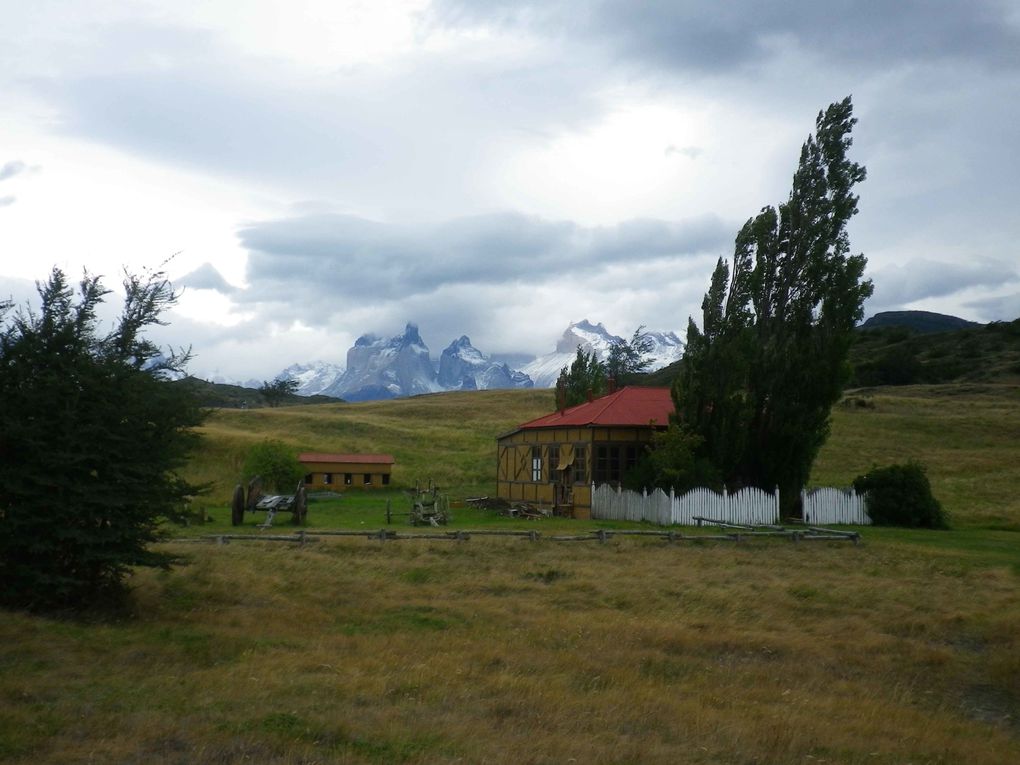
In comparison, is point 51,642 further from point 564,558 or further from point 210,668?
point 564,558

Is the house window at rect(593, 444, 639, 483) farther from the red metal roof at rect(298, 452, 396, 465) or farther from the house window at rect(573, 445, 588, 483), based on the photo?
the red metal roof at rect(298, 452, 396, 465)

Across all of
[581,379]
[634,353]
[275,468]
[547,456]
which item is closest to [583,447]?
[547,456]

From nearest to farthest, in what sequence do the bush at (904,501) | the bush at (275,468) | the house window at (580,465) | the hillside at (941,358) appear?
the bush at (904,501) → the house window at (580,465) → the bush at (275,468) → the hillside at (941,358)

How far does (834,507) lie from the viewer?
35.2 meters

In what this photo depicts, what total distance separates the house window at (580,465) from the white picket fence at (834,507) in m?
8.40

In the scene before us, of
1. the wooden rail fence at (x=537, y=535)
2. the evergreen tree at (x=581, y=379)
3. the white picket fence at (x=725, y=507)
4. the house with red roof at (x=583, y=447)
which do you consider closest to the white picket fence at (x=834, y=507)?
the white picket fence at (x=725, y=507)

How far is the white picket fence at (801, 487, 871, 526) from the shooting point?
34.9 m

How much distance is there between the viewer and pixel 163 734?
28.9ft

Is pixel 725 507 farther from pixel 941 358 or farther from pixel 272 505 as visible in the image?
pixel 941 358

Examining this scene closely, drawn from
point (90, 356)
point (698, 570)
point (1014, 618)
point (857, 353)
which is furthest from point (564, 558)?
point (857, 353)

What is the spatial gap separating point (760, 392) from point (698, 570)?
13.6 metres

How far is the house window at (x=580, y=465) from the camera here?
37719mm

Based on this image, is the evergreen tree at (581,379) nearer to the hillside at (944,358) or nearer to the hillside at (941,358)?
the hillside at (941,358)

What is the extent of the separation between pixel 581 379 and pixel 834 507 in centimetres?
2153
